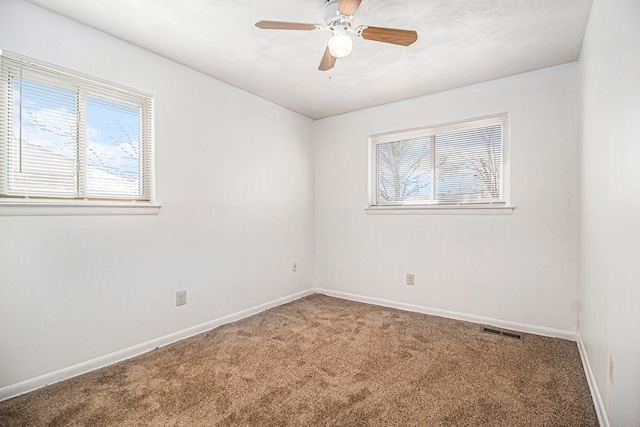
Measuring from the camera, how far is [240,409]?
173 cm

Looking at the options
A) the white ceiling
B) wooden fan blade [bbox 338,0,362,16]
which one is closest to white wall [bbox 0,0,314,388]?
the white ceiling

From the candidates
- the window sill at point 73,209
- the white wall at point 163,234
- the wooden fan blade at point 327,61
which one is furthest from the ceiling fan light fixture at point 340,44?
the window sill at point 73,209

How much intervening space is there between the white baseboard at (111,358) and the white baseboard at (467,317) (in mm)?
1235

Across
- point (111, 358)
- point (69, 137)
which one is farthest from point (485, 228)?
point (69, 137)

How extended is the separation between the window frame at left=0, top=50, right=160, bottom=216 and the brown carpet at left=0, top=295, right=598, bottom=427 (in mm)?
1114

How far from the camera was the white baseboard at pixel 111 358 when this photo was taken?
1844mm

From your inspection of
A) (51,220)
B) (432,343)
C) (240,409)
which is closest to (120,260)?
(51,220)

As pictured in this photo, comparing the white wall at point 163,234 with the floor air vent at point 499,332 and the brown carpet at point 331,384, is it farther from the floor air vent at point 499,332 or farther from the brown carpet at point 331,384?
the floor air vent at point 499,332

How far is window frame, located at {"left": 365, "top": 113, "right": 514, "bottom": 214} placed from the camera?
2.98 m

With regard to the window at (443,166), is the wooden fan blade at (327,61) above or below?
above

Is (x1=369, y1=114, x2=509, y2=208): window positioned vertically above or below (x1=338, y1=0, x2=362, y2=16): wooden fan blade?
below

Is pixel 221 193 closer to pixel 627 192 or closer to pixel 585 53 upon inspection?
pixel 627 192

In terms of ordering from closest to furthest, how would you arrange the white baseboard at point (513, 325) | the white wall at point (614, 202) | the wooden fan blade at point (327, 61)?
the white wall at point (614, 202), the white baseboard at point (513, 325), the wooden fan blade at point (327, 61)

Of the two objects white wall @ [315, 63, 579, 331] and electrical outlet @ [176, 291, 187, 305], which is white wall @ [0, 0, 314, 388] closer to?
electrical outlet @ [176, 291, 187, 305]
